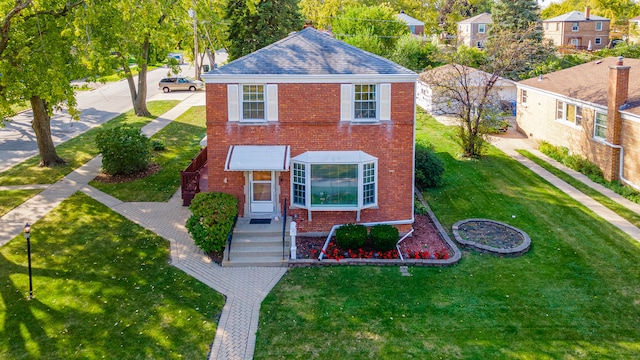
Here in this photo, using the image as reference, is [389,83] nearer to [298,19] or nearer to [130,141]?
[130,141]

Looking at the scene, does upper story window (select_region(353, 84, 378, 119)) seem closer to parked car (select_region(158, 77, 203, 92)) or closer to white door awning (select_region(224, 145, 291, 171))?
white door awning (select_region(224, 145, 291, 171))

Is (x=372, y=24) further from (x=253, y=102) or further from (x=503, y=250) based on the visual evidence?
(x=503, y=250)

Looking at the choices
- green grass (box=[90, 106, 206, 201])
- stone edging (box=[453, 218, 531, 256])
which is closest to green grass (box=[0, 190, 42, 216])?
green grass (box=[90, 106, 206, 201])

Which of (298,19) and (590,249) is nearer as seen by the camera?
(590,249)

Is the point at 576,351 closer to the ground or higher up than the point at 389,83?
closer to the ground

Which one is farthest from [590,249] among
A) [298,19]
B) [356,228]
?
[298,19]

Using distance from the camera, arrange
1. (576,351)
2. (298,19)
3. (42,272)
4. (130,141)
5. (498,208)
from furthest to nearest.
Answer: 1. (298,19)
2. (130,141)
3. (498,208)
4. (42,272)
5. (576,351)
